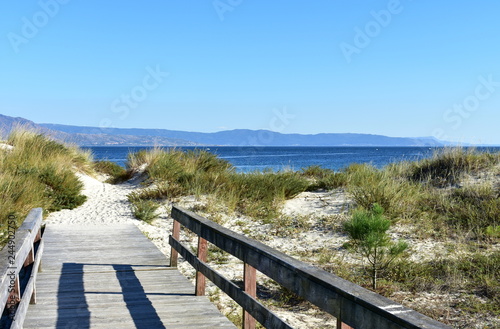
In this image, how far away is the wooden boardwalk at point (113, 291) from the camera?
4.73 metres

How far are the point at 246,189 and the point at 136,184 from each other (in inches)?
212

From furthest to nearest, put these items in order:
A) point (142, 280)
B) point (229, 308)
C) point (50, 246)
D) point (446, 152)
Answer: point (446, 152) < point (50, 246) < point (229, 308) < point (142, 280)

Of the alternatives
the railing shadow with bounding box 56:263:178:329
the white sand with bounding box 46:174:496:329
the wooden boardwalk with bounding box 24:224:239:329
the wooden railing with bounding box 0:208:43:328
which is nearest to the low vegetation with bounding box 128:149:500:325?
the white sand with bounding box 46:174:496:329

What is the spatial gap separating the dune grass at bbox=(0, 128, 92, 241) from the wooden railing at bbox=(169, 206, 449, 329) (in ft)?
18.5

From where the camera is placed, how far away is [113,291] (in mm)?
5824

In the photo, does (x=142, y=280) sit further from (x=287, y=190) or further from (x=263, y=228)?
(x=287, y=190)

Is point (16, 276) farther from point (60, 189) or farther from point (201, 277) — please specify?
point (60, 189)

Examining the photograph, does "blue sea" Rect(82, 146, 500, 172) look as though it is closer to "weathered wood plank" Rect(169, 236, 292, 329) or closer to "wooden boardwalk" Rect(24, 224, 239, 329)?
"wooden boardwalk" Rect(24, 224, 239, 329)

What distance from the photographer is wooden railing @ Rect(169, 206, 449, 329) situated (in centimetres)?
218

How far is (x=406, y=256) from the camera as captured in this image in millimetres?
8617

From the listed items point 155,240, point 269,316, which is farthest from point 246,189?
point 269,316

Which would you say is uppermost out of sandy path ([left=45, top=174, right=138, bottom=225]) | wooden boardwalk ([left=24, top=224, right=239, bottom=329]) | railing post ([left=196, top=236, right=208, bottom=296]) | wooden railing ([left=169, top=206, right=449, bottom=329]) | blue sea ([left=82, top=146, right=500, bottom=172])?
wooden railing ([left=169, top=206, right=449, bottom=329])

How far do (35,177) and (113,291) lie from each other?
335 inches

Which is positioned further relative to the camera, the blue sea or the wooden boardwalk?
the blue sea
